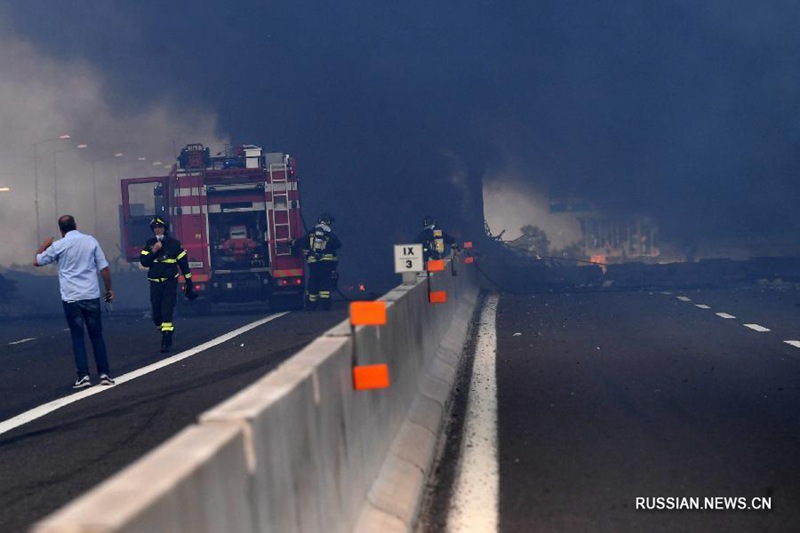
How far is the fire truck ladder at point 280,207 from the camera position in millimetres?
25891

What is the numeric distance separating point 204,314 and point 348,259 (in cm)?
1484

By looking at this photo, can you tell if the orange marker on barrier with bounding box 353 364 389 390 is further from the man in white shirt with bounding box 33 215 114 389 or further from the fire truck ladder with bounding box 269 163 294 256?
the fire truck ladder with bounding box 269 163 294 256

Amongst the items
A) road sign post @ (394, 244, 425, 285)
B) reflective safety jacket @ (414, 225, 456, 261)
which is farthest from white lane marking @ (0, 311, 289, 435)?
reflective safety jacket @ (414, 225, 456, 261)

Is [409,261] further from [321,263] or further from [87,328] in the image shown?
[321,263]

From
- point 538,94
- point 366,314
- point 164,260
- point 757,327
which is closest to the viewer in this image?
point 366,314

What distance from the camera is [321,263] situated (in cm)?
2442

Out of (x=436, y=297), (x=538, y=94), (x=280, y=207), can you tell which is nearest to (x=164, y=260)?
(x=436, y=297)

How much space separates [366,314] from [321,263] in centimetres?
1781

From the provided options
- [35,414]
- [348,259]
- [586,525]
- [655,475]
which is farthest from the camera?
[348,259]

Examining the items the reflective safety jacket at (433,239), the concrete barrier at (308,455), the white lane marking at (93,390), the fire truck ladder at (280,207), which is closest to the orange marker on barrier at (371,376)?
the concrete barrier at (308,455)

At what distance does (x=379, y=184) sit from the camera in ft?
145

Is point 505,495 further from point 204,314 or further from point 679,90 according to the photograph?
point 679,90

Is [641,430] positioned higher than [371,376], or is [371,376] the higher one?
[371,376]

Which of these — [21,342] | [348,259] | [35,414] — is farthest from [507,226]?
[35,414]
